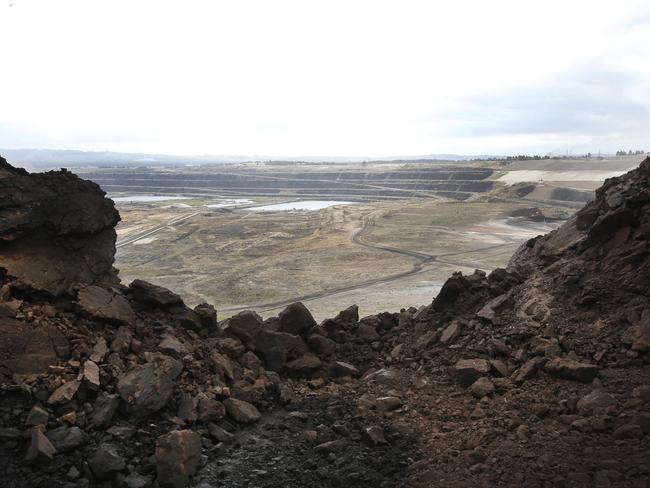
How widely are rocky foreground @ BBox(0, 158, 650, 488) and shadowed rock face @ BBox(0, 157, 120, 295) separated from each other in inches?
1.4

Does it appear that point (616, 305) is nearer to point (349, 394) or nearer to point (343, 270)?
point (349, 394)

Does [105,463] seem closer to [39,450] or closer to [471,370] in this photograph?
[39,450]

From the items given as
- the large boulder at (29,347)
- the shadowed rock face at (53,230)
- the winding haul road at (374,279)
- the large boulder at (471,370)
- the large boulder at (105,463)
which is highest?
the shadowed rock face at (53,230)

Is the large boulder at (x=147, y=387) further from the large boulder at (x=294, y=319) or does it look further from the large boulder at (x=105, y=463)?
the large boulder at (x=294, y=319)

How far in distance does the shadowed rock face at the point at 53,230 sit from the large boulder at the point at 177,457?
13.1 feet

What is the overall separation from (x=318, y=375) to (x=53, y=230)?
621 cm

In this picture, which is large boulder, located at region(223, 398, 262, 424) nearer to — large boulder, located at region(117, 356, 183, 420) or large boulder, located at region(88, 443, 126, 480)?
large boulder, located at region(117, 356, 183, 420)

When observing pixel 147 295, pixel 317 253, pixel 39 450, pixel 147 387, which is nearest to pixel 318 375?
pixel 147 295

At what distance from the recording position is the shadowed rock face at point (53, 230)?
9492 millimetres

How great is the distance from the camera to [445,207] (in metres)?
73.1

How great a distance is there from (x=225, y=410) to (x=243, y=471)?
142 cm

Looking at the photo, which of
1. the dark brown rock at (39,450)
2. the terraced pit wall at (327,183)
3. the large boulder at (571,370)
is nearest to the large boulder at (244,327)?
the dark brown rock at (39,450)

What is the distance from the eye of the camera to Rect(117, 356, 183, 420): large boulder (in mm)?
7793

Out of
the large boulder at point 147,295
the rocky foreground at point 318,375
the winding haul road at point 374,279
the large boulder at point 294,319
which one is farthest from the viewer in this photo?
the winding haul road at point 374,279
